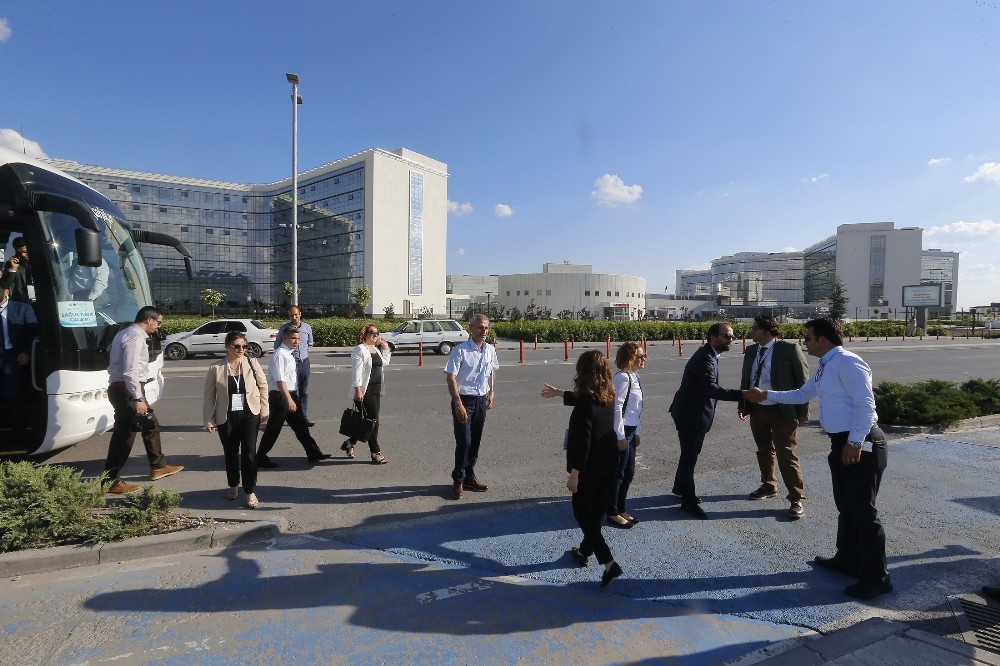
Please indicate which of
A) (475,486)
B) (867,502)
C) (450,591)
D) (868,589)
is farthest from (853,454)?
(475,486)

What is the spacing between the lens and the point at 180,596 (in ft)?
10.7

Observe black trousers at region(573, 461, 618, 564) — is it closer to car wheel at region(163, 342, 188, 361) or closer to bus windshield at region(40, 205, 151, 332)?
bus windshield at region(40, 205, 151, 332)

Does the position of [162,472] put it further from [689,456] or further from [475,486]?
[689,456]

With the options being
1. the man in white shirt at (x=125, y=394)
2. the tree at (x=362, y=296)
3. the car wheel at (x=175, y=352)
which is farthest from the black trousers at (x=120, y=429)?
the tree at (x=362, y=296)

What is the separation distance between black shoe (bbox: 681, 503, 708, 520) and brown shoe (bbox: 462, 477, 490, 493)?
1.94 m

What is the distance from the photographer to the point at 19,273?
5.67 meters

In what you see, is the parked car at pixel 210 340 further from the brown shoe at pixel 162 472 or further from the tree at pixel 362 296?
the tree at pixel 362 296

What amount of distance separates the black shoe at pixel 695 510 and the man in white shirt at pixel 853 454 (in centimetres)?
101

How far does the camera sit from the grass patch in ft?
12.2

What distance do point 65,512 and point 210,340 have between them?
1808 cm

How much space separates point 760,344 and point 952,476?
9.83 feet

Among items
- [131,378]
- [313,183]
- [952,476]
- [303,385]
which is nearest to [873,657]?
[952,476]

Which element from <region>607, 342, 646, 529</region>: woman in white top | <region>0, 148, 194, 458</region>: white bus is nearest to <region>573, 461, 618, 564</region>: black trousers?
<region>607, 342, 646, 529</region>: woman in white top

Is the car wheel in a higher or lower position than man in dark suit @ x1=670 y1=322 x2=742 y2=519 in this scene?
lower
